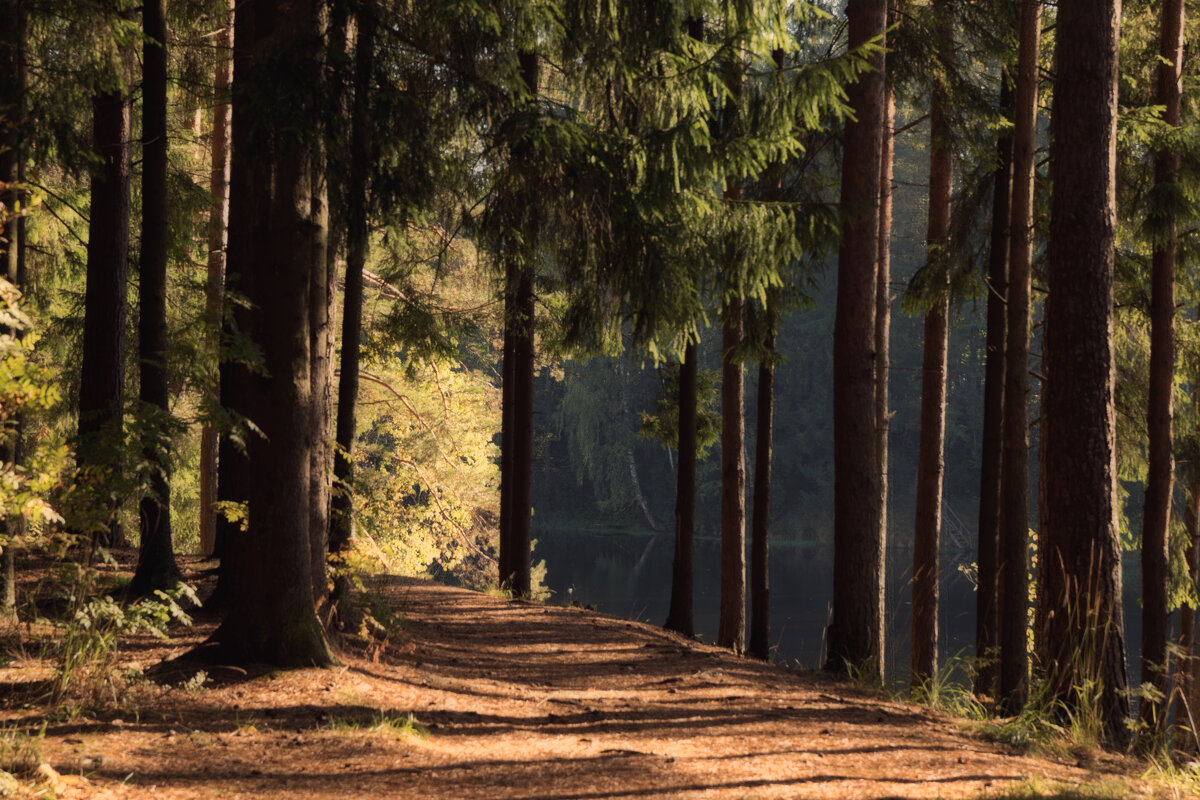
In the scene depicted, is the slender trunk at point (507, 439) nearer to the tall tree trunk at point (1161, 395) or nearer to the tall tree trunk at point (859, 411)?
the tall tree trunk at point (859, 411)

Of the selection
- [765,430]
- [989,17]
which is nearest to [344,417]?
[765,430]

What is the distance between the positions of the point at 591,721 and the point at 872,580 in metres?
2.78

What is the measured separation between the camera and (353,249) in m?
5.32

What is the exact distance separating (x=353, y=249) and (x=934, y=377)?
7111 millimetres

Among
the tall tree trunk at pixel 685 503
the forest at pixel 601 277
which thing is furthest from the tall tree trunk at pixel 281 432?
the tall tree trunk at pixel 685 503

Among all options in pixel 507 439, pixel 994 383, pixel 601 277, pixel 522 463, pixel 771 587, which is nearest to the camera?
pixel 601 277

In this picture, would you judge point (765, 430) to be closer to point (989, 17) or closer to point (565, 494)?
A: point (989, 17)

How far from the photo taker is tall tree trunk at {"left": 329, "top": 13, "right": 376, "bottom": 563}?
197 inches

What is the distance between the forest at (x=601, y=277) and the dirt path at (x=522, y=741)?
40cm

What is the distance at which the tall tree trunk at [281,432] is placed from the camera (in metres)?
4.86

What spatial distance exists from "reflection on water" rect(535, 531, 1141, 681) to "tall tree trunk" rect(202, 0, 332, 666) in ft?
52.8

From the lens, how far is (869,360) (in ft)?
21.7

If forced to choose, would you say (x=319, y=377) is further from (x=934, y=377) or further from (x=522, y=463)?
(x=934, y=377)

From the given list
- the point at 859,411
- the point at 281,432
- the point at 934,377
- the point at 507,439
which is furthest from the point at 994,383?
the point at 281,432
